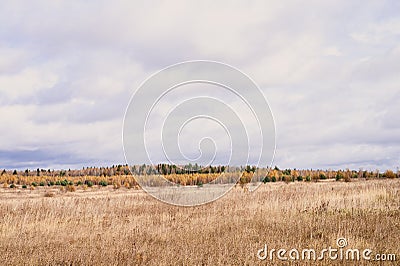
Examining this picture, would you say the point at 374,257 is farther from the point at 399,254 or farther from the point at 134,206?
the point at 134,206

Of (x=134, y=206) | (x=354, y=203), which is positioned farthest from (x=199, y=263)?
(x=134, y=206)

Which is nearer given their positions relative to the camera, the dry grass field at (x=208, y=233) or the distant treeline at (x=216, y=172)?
the dry grass field at (x=208, y=233)

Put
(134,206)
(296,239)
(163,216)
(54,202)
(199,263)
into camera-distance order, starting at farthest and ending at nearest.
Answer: (54,202) < (134,206) < (163,216) < (296,239) < (199,263)

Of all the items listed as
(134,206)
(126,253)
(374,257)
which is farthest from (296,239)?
(134,206)

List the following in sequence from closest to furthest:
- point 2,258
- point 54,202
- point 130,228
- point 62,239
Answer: point 2,258
point 62,239
point 130,228
point 54,202

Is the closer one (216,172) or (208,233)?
(208,233)

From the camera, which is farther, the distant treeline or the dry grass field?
the distant treeline

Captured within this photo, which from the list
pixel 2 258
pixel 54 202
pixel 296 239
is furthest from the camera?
pixel 54 202

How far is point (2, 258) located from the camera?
29.9ft

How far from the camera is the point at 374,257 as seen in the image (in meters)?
8.48

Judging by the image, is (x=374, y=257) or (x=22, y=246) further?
(x=22, y=246)

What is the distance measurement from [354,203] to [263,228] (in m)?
5.44

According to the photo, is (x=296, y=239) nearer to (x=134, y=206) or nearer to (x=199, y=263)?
(x=199, y=263)

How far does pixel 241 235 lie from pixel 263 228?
1.25 m
